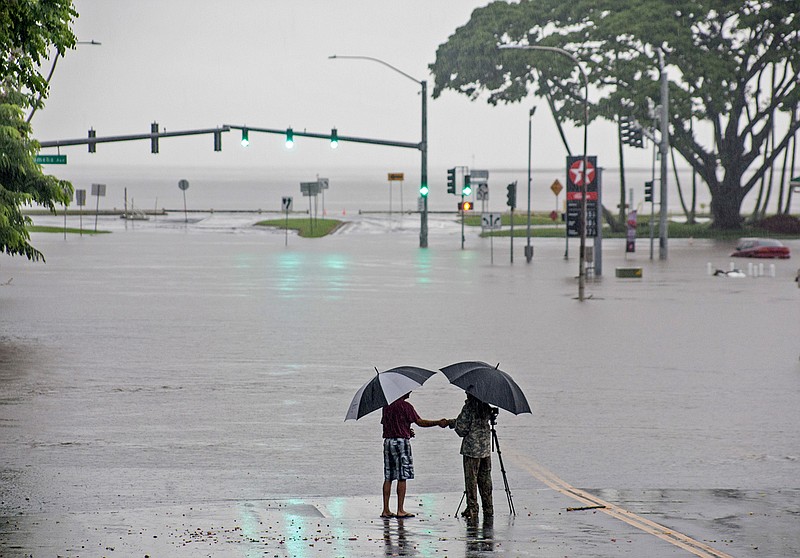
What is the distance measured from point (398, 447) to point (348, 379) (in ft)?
26.8

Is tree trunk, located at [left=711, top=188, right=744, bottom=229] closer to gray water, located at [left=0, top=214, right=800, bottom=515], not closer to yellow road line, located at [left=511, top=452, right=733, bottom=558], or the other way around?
gray water, located at [left=0, top=214, right=800, bottom=515]

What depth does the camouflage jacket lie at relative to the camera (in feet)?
34.9

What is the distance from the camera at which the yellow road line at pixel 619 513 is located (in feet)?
31.3

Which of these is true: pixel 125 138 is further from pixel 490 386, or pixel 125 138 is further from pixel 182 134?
pixel 490 386

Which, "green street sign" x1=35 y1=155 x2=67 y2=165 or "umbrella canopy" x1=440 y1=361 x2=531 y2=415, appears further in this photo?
"green street sign" x1=35 y1=155 x2=67 y2=165

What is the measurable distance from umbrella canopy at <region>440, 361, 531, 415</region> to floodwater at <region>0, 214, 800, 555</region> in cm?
182

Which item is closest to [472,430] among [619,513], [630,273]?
[619,513]

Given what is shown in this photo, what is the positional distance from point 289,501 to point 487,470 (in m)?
1.80

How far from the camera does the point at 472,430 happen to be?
10.6 m

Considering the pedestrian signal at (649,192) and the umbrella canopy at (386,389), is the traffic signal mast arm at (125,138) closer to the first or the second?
the pedestrian signal at (649,192)

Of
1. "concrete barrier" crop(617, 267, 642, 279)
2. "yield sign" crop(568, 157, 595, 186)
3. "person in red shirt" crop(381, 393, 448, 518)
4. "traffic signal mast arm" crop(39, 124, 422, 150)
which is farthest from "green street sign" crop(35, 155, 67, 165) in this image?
"person in red shirt" crop(381, 393, 448, 518)

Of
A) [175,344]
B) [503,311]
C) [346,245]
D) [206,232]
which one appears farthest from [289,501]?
[206,232]

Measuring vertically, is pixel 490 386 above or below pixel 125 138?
below

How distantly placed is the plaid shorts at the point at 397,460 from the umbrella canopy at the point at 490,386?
729mm
